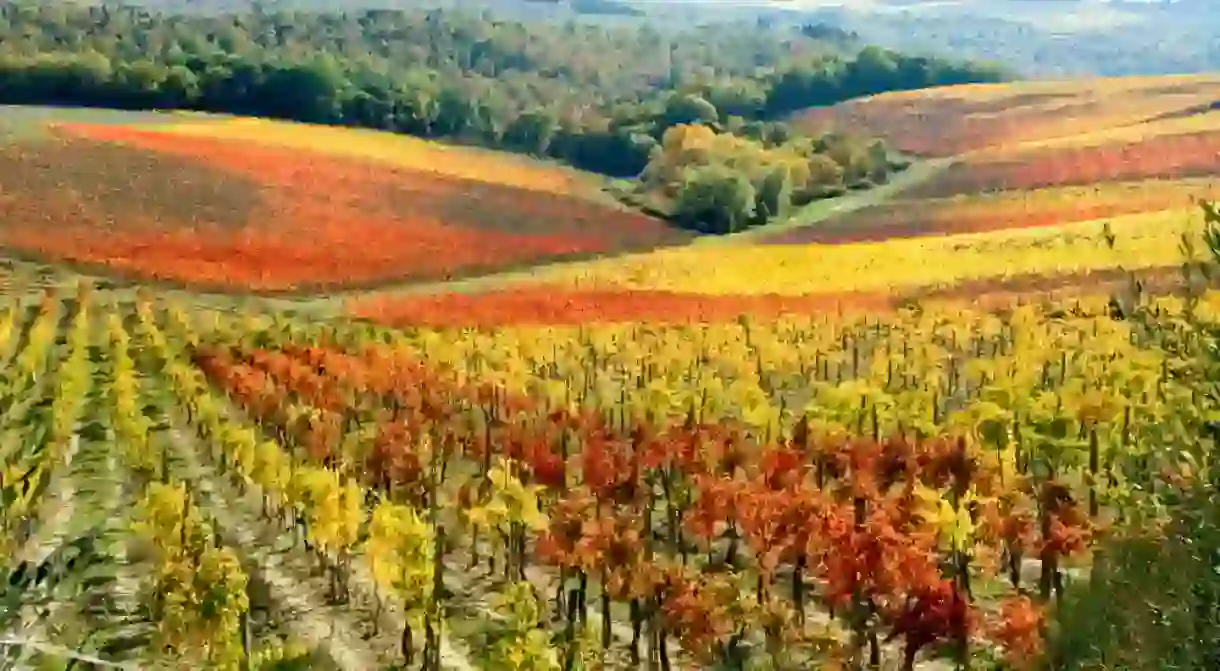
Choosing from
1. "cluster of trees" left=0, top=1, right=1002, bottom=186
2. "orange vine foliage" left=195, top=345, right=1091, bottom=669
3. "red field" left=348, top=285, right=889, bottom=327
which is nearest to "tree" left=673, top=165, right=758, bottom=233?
"cluster of trees" left=0, top=1, right=1002, bottom=186

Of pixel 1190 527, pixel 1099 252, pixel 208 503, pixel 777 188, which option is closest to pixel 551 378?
pixel 208 503

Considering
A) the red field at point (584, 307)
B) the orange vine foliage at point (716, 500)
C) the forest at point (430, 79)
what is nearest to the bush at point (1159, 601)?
the orange vine foliage at point (716, 500)

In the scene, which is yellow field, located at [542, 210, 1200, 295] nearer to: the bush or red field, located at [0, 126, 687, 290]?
red field, located at [0, 126, 687, 290]

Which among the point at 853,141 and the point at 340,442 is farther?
the point at 853,141

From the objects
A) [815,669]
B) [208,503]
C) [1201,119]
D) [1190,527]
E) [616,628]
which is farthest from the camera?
[1201,119]

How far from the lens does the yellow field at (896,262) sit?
63750 mm

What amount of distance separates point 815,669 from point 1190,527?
9.65 meters

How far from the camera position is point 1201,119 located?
105625mm

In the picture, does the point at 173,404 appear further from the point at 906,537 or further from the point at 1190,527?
the point at 1190,527

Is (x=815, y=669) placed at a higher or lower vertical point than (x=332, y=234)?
lower

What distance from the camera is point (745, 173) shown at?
96562mm

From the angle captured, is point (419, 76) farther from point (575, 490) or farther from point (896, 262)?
point (575, 490)

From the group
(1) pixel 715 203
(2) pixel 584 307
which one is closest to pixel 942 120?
(1) pixel 715 203

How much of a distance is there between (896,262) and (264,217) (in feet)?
109
